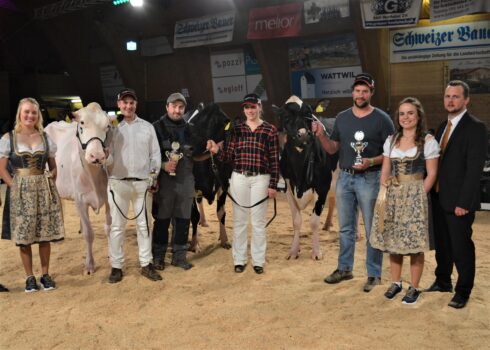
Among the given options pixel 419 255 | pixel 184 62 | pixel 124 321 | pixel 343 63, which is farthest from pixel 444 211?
pixel 184 62

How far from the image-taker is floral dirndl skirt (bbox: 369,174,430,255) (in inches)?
146

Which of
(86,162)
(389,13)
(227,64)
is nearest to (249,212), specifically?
(86,162)

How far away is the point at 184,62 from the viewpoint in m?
14.5


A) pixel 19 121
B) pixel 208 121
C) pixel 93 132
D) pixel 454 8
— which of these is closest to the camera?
pixel 19 121

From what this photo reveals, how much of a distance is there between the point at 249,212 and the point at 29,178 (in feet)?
7.01

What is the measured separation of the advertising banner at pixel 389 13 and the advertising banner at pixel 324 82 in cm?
195

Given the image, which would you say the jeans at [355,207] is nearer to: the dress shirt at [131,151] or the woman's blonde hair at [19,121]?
the dress shirt at [131,151]

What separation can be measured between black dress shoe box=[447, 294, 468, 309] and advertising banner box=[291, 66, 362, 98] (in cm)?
837

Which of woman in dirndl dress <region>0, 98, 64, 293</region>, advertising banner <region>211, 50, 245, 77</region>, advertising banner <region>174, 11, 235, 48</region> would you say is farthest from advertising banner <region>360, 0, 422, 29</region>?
woman in dirndl dress <region>0, 98, 64, 293</region>

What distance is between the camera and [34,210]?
4180mm

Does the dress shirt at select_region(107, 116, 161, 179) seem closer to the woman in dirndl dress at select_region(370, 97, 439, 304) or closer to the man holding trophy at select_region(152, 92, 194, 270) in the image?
the man holding trophy at select_region(152, 92, 194, 270)

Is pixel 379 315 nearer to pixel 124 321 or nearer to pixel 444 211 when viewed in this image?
pixel 444 211

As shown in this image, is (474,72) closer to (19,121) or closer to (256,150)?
(256,150)

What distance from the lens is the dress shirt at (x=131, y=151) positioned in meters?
4.42
